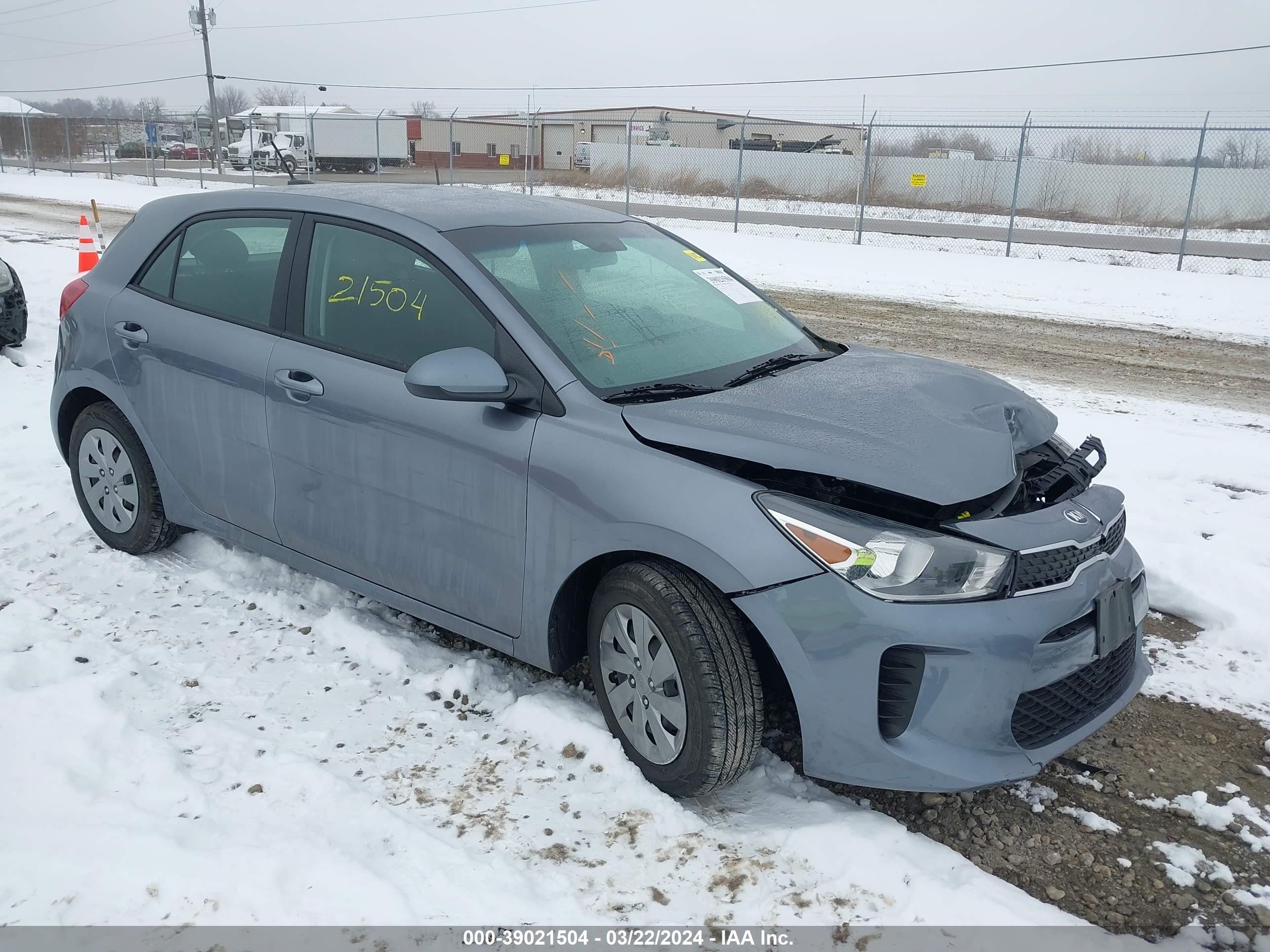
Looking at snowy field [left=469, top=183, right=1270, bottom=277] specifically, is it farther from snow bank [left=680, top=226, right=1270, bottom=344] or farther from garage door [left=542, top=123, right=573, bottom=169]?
garage door [left=542, top=123, right=573, bottom=169]

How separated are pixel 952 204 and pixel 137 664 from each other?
1263 inches

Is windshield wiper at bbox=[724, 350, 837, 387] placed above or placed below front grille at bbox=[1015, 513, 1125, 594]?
above

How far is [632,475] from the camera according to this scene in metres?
2.85

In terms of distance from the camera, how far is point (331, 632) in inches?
152

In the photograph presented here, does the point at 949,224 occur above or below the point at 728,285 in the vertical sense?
above

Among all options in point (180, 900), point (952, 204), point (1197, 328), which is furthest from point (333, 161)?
point (180, 900)

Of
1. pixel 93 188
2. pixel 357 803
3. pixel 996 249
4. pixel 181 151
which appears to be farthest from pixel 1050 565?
pixel 181 151

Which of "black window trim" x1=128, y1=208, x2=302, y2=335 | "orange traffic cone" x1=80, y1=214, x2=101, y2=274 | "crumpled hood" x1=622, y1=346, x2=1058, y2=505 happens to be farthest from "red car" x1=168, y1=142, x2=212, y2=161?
"crumpled hood" x1=622, y1=346, x2=1058, y2=505

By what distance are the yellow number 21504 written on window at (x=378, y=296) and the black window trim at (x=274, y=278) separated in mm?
270

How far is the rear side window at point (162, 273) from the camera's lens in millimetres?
4277

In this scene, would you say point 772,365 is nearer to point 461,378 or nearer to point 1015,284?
point 461,378

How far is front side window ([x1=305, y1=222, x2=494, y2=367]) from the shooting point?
3.32 m

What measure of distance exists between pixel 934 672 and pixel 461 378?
159 cm

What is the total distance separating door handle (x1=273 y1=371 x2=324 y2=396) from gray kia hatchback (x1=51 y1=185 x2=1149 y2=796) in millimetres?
12
